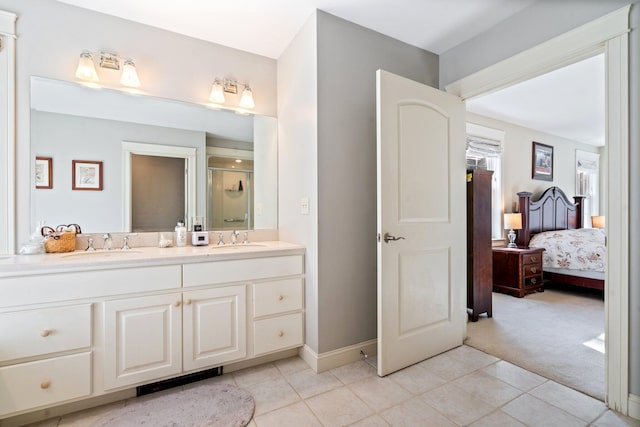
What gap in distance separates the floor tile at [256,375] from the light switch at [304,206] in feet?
3.75

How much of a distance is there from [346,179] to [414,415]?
1502 mm

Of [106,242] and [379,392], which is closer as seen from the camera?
[379,392]

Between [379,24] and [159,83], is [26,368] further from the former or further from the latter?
[379,24]

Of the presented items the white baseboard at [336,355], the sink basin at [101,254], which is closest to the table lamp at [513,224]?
the white baseboard at [336,355]

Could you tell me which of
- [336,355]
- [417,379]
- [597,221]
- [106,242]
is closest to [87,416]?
[106,242]

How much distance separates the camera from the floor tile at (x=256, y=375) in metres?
1.97

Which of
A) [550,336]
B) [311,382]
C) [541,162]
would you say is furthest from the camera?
[541,162]

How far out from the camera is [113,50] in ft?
6.88

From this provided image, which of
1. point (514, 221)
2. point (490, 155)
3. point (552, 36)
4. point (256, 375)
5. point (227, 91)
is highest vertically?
point (552, 36)

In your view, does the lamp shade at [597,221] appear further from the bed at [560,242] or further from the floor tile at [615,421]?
the floor tile at [615,421]

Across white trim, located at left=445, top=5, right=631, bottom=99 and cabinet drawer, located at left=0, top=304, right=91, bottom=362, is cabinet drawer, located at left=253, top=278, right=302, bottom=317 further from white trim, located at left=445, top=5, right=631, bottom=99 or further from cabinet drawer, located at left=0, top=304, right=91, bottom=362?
white trim, located at left=445, top=5, right=631, bottom=99

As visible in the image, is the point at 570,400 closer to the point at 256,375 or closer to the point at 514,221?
the point at 256,375

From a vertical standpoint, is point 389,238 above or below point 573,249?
above

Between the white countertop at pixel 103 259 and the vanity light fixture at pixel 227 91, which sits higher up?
the vanity light fixture at pixel 227 91
